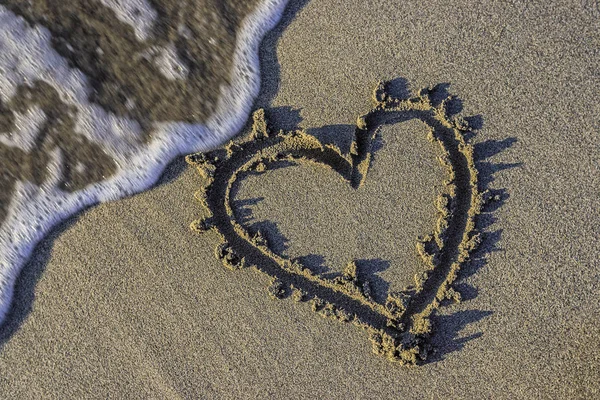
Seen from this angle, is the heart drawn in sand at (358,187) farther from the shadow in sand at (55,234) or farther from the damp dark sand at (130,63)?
the damp dark sand at (130,63)

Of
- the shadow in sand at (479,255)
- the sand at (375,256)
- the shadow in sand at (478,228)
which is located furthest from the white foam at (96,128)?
the shadow in sand at (479,255)

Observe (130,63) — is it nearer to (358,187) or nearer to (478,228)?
(358,187)

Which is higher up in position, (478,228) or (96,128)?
(478,228)

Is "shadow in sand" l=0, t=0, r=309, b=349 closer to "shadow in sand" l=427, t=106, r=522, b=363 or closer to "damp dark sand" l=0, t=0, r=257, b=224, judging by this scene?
"damp dark sand" l=0, t=0, r=257, b=224

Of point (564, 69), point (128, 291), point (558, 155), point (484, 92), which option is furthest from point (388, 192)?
point (128, 291)

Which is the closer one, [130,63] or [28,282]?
[28,282]

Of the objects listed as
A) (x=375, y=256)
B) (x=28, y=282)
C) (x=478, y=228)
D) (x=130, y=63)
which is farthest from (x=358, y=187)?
(x=28, y=282)

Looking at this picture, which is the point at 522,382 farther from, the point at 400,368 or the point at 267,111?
the point at 267,111
